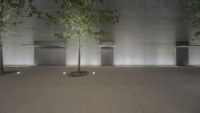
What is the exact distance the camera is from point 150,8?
11305 millimetres

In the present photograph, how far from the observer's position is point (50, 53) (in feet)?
36.9

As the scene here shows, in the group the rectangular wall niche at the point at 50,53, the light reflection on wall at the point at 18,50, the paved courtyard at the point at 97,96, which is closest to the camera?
the paved courtyard at the point at 97,96

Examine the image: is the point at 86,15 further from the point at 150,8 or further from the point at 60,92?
the point at 150,8

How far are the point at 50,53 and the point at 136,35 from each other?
18.0ft

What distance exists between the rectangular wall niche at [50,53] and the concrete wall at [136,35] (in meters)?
0.32

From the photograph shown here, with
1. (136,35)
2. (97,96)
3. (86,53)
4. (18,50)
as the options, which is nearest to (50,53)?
(18,50)

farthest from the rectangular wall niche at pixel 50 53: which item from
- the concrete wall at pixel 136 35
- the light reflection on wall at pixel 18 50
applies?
the light reflection on wall at pixel 18 50

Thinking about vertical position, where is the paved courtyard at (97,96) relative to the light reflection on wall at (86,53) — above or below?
below

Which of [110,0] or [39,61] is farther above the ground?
[110,0]

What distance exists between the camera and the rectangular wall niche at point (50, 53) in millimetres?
11258

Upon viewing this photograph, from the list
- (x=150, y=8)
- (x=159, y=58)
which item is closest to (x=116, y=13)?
(x=150, y=8)

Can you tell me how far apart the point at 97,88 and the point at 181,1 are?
867 cm

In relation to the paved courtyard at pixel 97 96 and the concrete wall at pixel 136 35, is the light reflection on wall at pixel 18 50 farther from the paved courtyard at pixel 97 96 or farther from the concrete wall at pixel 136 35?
the paved courtyard at pixel 97 96

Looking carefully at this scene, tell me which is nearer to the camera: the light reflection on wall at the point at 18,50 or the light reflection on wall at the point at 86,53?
the light reflection on wall at the point at 86,53
